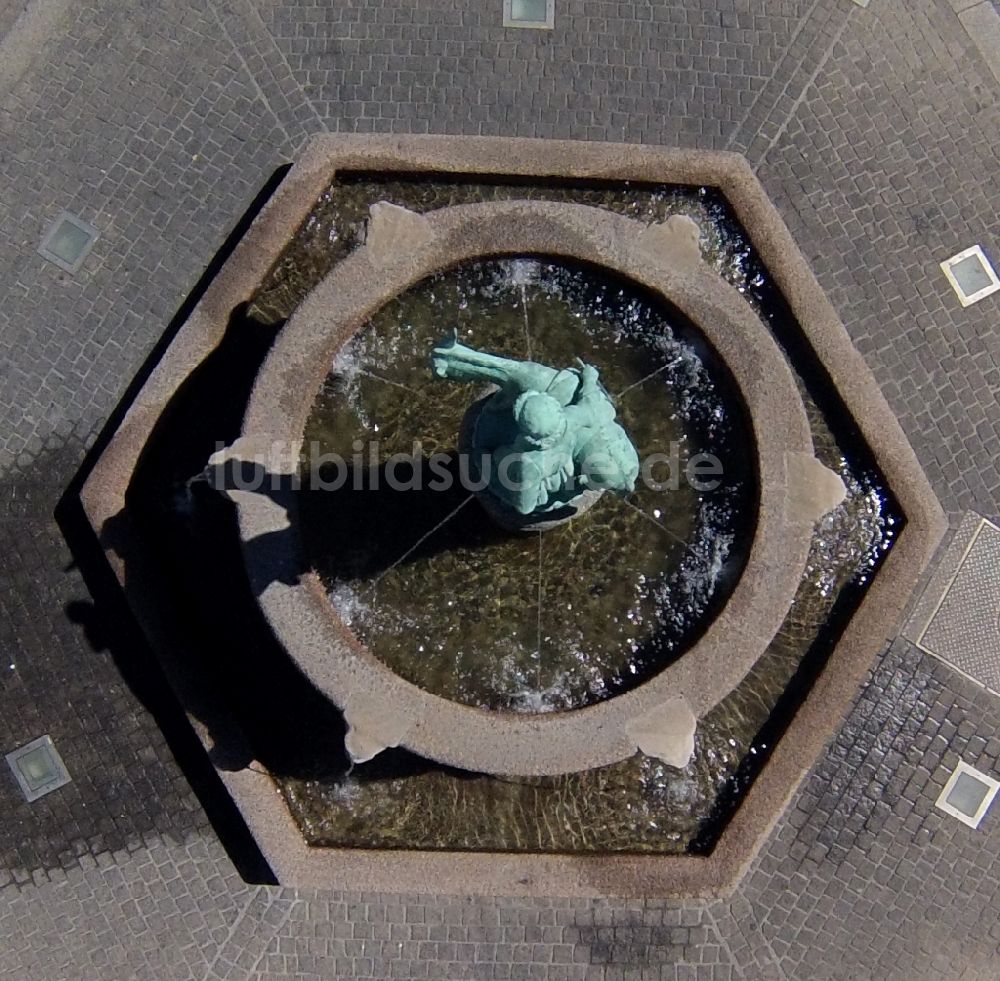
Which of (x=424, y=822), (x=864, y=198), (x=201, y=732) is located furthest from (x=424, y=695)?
(x=864, y=198)

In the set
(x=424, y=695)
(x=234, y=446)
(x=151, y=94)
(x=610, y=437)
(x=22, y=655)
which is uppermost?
(x=151, y=94)

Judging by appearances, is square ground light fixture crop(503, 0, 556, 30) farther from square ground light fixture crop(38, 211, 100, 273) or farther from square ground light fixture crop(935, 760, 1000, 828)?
square ground light fixture crop(935, 760, 1000, 828)

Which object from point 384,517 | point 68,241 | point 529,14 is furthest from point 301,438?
point 529,14

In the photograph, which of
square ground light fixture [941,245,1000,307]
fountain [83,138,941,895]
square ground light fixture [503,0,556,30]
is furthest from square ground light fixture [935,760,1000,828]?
square ground light fixture [503,0,556,30]

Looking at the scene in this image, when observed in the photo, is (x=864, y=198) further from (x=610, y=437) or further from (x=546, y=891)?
(x=546, y=891)

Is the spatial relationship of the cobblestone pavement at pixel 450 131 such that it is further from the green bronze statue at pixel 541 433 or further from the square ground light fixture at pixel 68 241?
the green bronze statue at pixel 541 433

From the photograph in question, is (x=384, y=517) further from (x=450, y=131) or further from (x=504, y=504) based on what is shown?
(x=450, y=131)
